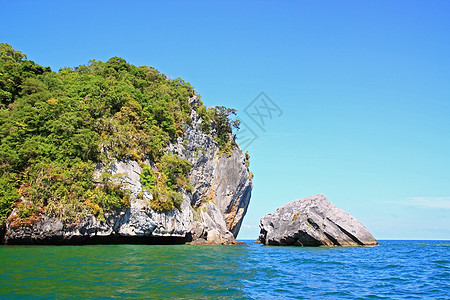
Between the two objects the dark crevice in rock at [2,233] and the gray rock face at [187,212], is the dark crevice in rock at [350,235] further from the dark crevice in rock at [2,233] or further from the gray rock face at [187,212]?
the dark crevice in rock at [2,233]

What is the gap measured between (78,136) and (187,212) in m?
13.4

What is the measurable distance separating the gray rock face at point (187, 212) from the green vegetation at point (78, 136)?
821 millimetres

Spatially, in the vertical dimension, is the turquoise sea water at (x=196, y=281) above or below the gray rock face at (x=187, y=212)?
below

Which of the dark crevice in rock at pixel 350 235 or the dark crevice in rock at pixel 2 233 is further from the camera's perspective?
the dark crevice in rock at pixel 350 235

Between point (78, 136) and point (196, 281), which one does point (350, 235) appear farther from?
point (196, 281)

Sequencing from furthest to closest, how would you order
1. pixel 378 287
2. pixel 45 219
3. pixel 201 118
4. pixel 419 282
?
pixel 201 118, pixel 45 219, pixel 419 282, pixel 378 287

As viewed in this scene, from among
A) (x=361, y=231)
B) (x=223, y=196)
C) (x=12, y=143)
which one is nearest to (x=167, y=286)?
(x=12, y=143)

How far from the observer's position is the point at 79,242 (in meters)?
28.8

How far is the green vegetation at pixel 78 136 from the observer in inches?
1080

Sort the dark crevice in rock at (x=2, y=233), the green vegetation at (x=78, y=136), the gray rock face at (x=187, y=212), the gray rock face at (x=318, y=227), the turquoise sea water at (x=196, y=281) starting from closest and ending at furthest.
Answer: the turquoise sea water at (x=196, y=281), the dark crevice in rock at (x=2, y=233), the gray rock face at (x=187, y=212), the green vegetation at (x=78, y=136), the gray rock face at (x=318, y=227)

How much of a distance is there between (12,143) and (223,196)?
27.6m

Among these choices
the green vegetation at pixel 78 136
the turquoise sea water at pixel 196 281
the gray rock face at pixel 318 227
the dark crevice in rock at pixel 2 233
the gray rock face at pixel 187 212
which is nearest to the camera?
the turquoise sea water at pixel 196 281

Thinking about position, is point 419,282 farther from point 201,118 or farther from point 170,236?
point 201,118

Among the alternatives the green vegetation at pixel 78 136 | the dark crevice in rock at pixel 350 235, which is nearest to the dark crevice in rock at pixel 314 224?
the dark crevice in rock at pixel 350 235
